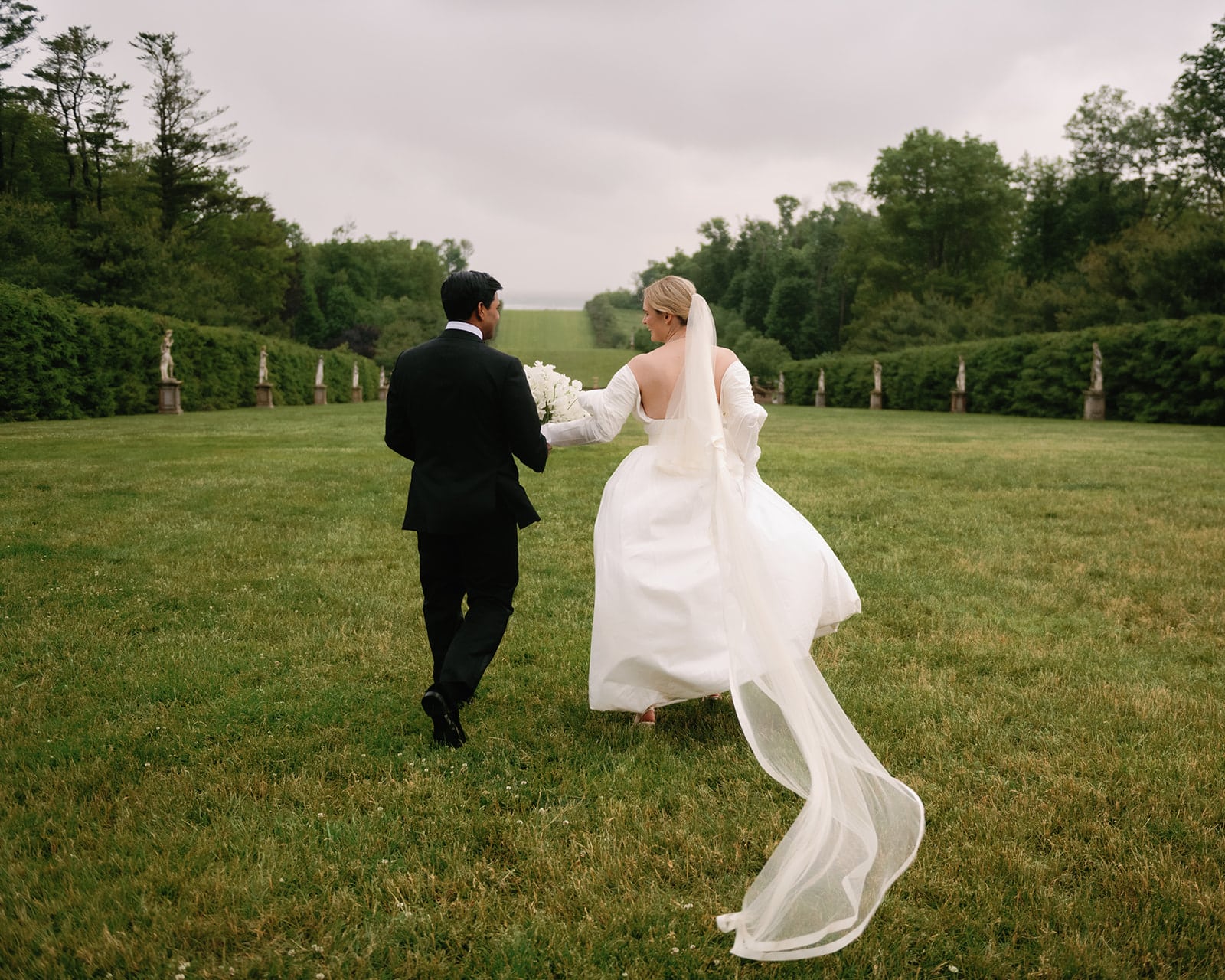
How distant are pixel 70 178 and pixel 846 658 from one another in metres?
47.7

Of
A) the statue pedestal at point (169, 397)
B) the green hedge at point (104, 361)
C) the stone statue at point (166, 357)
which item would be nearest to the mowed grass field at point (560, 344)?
the green hedge at point (104, 361)

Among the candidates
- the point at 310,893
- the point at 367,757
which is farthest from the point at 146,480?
the point at 310,893

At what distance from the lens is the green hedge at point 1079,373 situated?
2700 cm

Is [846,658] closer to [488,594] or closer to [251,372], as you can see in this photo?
[488,594]

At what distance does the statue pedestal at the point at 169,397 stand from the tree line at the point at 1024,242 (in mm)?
39230

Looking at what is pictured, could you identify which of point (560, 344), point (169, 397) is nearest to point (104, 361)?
point (169, 397)

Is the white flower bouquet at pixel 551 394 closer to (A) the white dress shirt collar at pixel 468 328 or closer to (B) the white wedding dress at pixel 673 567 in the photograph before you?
(B) the white wedding dress at pixel 673 567

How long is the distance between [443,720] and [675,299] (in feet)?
7.75

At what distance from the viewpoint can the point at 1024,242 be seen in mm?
58531

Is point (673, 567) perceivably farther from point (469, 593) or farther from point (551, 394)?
point (551, 394)

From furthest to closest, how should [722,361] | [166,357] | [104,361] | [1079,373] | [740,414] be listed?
[1079,373], [166,357], [104,361], [722,361], [740,414]

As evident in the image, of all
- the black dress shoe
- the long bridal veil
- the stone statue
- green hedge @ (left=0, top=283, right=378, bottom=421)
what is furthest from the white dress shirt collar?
the stone statue

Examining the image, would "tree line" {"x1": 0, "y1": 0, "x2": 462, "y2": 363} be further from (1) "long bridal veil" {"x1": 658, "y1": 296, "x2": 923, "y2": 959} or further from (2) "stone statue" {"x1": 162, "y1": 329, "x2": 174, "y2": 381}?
(1) "long bridal veil" {"x1": 658, "y1": 296, "x2": 923, "y2": 959}

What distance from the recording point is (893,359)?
44.0 m
